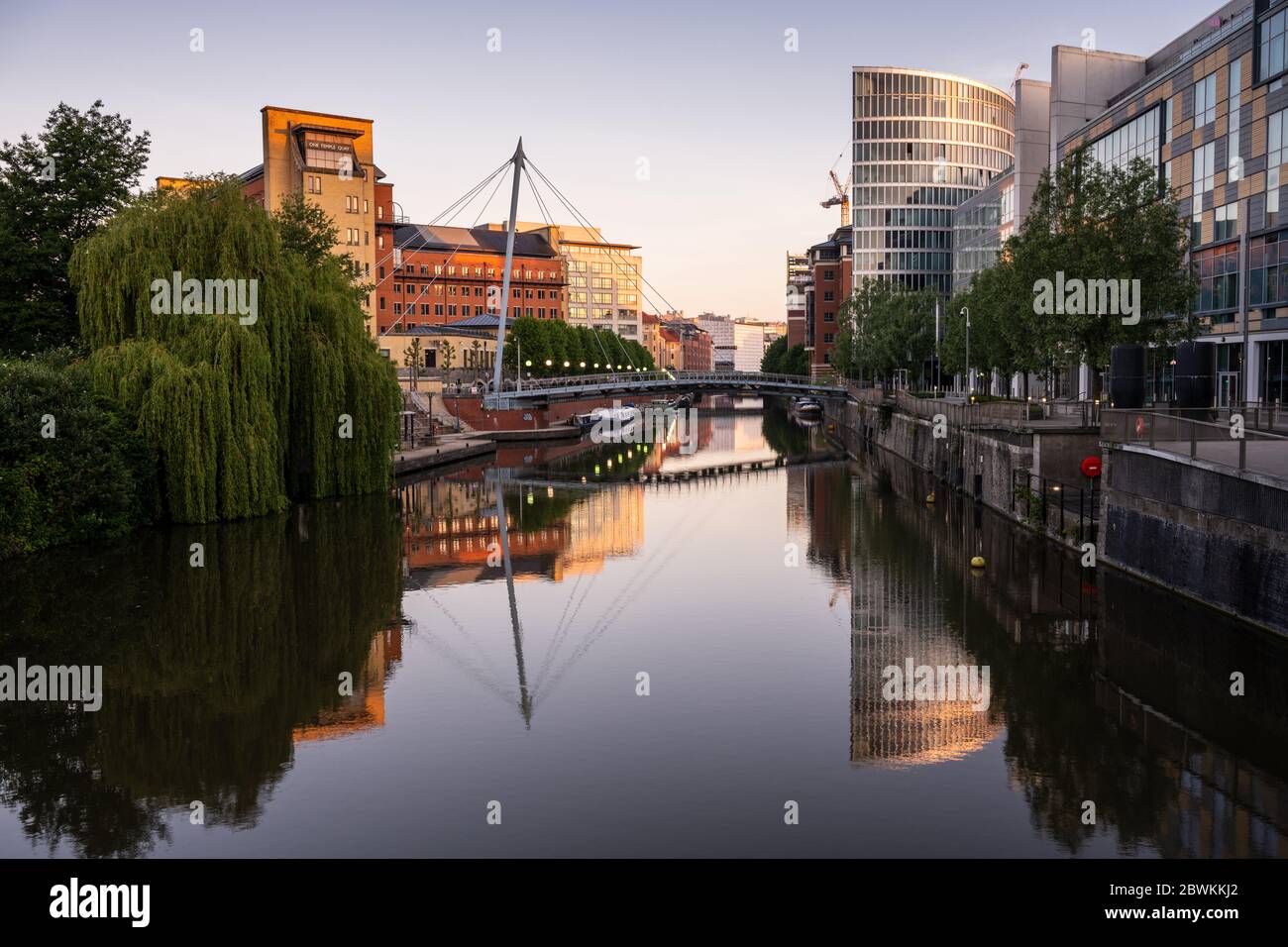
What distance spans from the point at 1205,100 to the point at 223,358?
4377 centimetres

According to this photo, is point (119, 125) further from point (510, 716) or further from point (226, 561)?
point (510, 716)

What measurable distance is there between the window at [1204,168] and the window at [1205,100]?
3.78 feet

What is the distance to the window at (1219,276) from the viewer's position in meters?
50.6

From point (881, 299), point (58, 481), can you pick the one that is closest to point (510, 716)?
point (58, 481)

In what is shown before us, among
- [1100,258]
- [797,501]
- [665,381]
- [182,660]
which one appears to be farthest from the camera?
[665,381]

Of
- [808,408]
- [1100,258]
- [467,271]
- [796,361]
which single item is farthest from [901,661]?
[796,361]

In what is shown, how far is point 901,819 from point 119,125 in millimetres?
42114

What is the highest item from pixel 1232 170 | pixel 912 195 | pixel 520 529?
pixel 912 195

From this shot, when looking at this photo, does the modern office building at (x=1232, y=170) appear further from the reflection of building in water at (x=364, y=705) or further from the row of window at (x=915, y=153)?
the row of window at (x=915, y=153)

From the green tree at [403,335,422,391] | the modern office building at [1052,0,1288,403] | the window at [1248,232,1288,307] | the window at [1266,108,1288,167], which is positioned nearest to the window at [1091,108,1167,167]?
the modern office building at [1052,0,1288,403]

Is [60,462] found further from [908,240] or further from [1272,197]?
[908,240]

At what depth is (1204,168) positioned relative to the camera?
52.8 m

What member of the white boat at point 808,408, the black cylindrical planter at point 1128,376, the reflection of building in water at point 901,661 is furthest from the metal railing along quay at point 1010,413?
the white boat at point 808,408

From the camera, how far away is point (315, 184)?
106 metres
